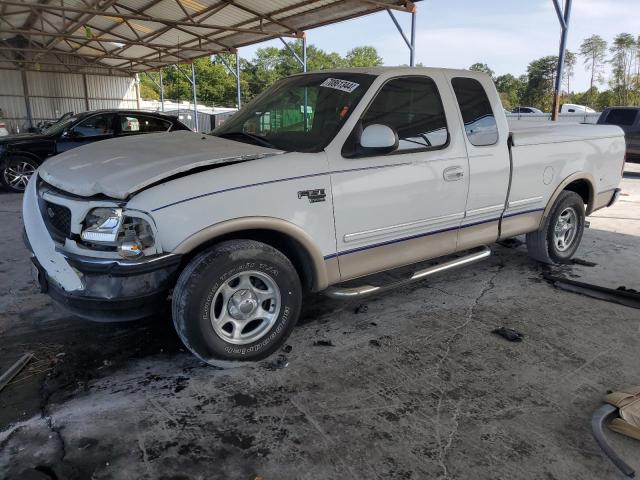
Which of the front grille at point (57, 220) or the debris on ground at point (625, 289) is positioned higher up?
the front grille at point (57, 220)

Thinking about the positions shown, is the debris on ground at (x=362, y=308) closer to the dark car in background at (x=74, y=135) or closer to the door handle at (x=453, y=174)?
the door handle at (x=453, y=174)

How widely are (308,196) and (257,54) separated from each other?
8812 centimetres

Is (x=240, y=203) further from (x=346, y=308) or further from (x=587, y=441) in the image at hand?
(x=587, y=441)

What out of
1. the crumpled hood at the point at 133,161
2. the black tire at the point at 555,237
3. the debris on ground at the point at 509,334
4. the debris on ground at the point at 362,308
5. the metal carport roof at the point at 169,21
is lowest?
the debris on ground at the point at 509,334

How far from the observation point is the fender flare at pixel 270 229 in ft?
9.11

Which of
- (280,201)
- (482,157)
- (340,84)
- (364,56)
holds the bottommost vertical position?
(280,201)

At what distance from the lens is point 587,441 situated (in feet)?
8.24

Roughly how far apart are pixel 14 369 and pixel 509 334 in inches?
136

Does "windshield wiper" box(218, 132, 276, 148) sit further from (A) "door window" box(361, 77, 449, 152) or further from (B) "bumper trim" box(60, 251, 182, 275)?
(B) "bumper trim" box(60, 251, 182, 275)

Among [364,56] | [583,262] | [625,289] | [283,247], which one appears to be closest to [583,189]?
[583,262]

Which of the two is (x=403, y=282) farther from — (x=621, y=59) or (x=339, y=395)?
(x=621, y=59)

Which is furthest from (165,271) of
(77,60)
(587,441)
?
(77,60)

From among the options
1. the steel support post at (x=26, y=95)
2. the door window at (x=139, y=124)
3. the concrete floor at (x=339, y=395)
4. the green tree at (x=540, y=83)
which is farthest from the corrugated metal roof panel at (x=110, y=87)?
the green tree at (x=540, y=83)

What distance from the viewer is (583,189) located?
5414mm
